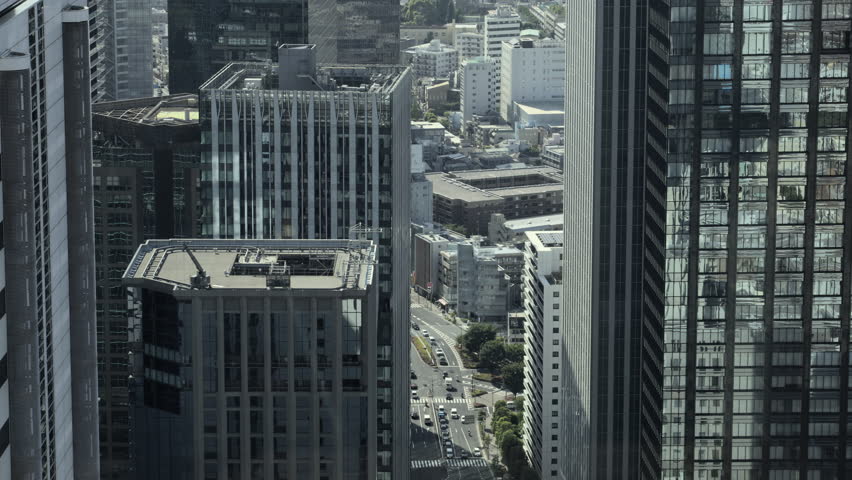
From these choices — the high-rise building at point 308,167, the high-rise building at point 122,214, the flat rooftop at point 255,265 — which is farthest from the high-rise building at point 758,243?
the high-rise building at point 122,214

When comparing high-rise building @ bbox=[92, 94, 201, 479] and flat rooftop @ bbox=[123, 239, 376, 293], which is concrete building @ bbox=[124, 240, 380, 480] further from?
high-rise building @ bbox=[92, 94, 201, 479]

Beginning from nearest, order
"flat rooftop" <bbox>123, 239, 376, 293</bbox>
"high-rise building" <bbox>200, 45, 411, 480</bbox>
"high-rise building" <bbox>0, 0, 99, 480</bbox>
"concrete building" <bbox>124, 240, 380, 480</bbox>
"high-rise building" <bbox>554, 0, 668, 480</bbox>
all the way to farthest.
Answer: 1. "high-rise building" <bbox>0, 0, 99, 480</bbox>
2. "concrete building" <bbox>124, 240, 380, 480</bbox>
3. "flat rooftop" <bbox>123, 239, 376, 293</bbox>
4. "high-rise building" <bbox>200, 45, 411, 480</bbox>
5. "high-rise building" <bbox>554, 0, 668, 480</bbox>

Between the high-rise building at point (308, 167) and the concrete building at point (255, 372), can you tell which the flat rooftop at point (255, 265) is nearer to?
the concrete building at point (255, 372)

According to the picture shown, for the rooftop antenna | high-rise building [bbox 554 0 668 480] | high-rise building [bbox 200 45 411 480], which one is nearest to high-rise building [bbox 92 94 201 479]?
high-rise building [bbox 200 45 411 480]

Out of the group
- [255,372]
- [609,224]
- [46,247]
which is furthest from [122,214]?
[46,247]

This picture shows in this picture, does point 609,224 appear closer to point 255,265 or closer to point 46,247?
point 255,265

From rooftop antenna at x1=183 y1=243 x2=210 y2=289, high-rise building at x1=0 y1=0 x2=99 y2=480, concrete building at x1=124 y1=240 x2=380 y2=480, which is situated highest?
high-rise building at x1=0 y1=0 x2=99 y2=480
